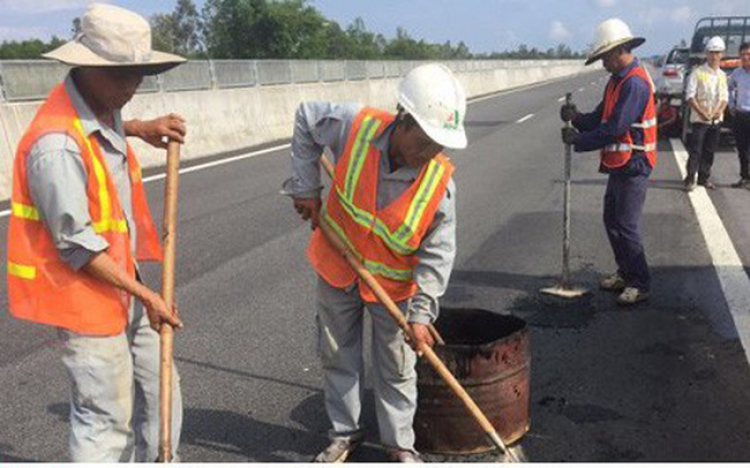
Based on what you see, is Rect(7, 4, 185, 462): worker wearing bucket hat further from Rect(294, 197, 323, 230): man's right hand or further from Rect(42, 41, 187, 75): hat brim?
Rect(294, 197, 323, 230): man's right hand

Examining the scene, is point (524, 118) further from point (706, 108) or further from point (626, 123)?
point (626, 123)

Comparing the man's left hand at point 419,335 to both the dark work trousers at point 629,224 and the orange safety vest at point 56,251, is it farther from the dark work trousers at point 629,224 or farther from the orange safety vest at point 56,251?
the dark work trousers at point 629,224

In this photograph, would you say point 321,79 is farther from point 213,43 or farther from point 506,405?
point 213,43

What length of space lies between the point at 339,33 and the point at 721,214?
171 ft

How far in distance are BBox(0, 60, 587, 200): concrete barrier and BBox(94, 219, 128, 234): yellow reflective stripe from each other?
7.36 m

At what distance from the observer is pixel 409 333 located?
9.77 ft

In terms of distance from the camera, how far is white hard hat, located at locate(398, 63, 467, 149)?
274 centimetres

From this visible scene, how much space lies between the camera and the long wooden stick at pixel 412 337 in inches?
117

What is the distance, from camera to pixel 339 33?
5691 centimetres

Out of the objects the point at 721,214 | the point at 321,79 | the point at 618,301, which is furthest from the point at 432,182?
the point at 321,79

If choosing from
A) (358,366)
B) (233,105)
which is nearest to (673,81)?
(233,105)

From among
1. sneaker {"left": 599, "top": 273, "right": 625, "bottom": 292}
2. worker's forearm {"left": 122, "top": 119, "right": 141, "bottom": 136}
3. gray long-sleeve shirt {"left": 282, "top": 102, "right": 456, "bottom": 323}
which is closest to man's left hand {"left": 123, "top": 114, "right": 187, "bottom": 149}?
worker's forearm {"left": 122, "top": 119, "right": 141, "bottom": 136}

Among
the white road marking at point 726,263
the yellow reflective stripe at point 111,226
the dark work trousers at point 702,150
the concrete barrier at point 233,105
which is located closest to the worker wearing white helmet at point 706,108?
the dark work trousers at point 702,150

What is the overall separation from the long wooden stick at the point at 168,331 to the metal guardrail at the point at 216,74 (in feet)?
7.66
